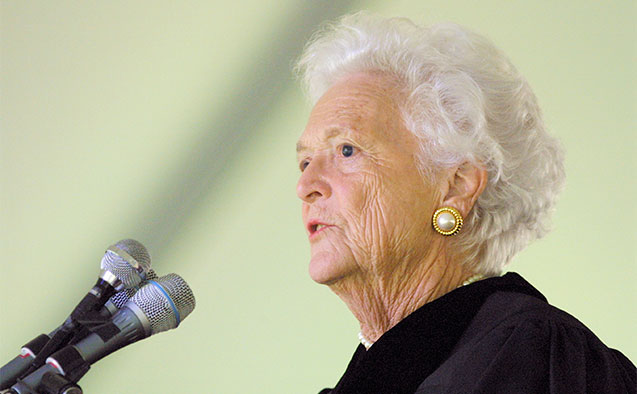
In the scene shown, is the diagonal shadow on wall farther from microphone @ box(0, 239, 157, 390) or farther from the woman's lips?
microphone @ box(0, 239, 157, 390)

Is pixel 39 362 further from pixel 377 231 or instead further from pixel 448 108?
pixel 448 108

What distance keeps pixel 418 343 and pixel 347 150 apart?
425 mm

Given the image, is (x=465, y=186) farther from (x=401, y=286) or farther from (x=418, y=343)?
(x=418, y=343)

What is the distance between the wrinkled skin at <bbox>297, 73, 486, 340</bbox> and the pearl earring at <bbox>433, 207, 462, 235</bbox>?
2 centimetres

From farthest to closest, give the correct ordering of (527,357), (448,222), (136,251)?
(448,222) < (136,251) < (527,357)

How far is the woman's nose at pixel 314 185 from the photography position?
157cm

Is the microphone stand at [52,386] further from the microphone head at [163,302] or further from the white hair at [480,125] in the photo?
the white hair at [480,125]

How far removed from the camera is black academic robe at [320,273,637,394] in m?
1.24

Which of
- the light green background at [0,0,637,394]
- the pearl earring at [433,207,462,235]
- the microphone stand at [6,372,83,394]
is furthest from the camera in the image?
the light green background at [0,0,637,394]

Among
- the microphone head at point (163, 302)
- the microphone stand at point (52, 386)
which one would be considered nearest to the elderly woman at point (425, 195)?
the microphone head at point (163, 302)

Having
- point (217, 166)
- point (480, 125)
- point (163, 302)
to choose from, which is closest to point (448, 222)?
point (480, 125)

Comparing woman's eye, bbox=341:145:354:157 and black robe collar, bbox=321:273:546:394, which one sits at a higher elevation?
woman's eye, bbox=341:145:354:157

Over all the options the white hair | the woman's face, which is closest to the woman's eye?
the woman's face

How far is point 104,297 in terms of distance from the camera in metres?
1.32
